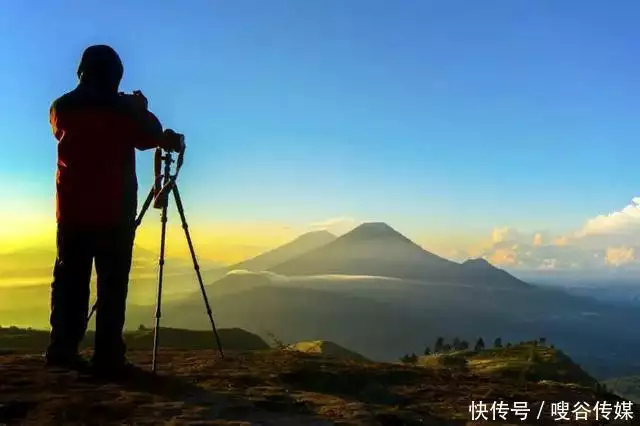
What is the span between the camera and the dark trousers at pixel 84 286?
8148 millimetres

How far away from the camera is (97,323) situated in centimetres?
815

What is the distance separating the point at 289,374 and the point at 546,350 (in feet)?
44.1

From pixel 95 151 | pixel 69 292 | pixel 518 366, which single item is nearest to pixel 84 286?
pixel 69 292

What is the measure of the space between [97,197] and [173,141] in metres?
1.26

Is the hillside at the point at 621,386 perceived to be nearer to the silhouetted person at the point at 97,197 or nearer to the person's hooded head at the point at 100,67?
the silhouetted person at the point at 97,197

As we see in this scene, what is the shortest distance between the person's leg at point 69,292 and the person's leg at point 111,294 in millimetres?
213

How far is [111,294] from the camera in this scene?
26.9ft

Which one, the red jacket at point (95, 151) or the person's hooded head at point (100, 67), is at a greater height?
the person's hooded head at point (100, 67)

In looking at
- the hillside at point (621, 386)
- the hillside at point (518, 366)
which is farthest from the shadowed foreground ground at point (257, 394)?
the hillside at point (621, 386)

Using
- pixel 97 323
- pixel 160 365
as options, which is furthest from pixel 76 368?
pixel 160 365

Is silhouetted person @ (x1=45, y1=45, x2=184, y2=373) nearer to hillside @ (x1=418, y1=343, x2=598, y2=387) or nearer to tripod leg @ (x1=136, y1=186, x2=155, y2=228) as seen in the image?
tripod leg @ (x1=136, y1=186, x2=155, y2=228)

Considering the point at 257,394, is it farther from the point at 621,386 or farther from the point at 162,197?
the point at 621,386

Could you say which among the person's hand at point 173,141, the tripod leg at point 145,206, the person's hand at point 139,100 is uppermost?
the person's hand at point 139,100

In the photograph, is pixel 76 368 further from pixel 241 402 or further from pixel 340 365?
pixel 340 365
